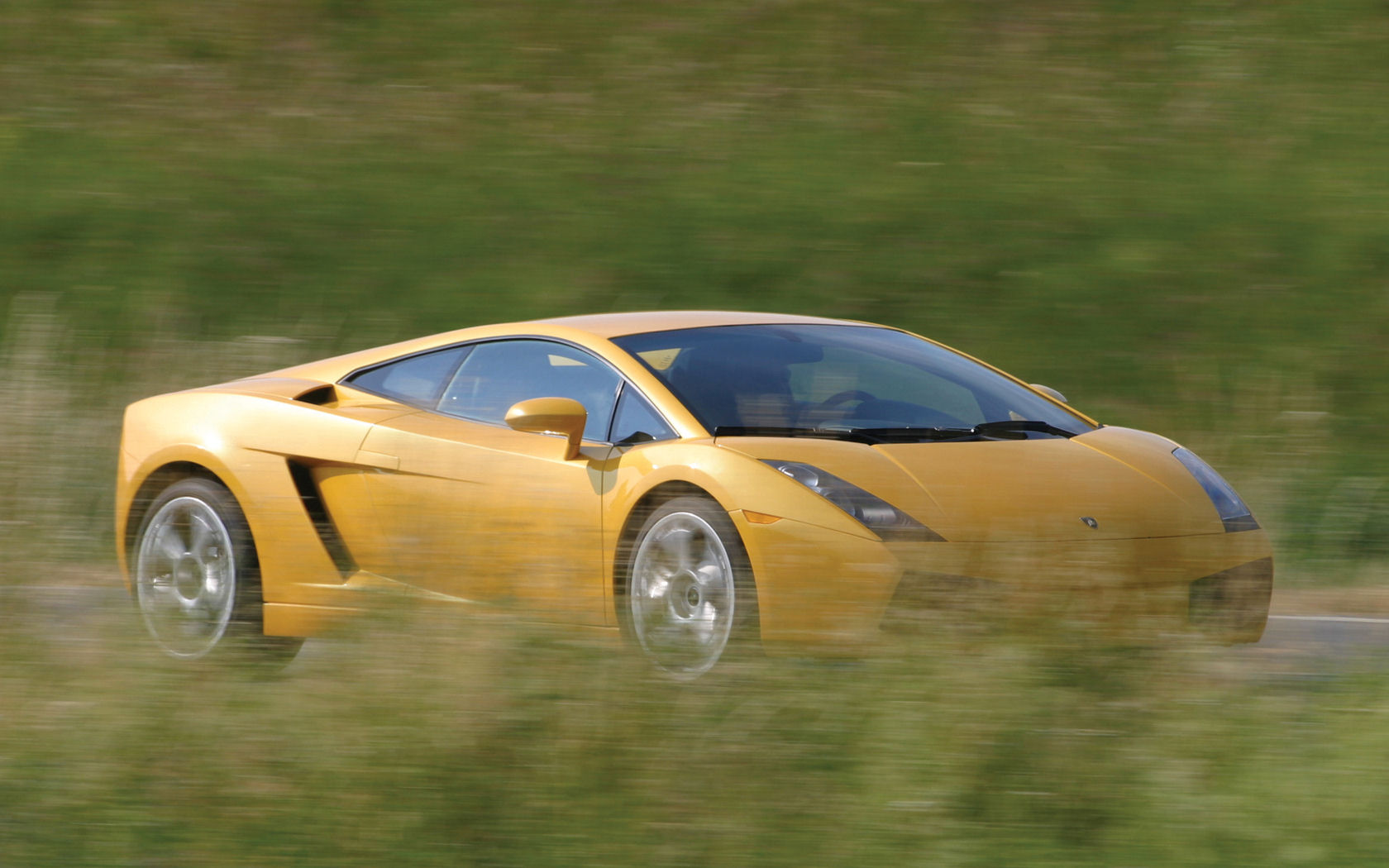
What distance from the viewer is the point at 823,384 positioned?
5145mm

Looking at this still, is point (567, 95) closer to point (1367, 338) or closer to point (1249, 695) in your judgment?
point (1367, 338)

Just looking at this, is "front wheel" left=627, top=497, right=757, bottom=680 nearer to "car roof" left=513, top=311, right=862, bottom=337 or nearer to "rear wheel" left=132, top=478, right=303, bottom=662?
"car roof" left=513, top=311, right=862, bottom=337

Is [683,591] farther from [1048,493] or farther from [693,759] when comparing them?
[1048,493]

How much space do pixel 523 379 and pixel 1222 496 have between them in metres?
2.35

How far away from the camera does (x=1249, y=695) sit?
3.55 metres

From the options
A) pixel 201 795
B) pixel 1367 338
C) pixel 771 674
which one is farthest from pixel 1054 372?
pixel 201 795

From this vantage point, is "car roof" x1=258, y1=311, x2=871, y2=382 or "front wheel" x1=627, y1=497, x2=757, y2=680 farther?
"car roof" x1=258, y1=311, x2=871, y2=382

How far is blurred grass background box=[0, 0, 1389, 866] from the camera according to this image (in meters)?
3.18

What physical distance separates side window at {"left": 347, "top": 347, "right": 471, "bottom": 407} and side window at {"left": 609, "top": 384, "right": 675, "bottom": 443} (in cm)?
79

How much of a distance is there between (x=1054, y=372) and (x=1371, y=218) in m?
2.73

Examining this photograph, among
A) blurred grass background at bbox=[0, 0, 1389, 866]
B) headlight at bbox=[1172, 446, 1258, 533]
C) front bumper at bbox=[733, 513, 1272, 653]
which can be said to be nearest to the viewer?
blurred grass background at bbox=[0, 0, 1389, 866]

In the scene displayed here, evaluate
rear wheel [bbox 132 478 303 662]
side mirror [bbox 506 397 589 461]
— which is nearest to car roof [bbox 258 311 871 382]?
side mirror [bbox 506 397 589 461]

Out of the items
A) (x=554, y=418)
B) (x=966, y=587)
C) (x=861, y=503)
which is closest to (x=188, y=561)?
(x=554, y=418)

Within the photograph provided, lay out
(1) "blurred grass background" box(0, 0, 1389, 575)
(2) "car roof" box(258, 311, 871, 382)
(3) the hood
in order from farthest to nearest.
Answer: (1) "blurred grass background" box(0, 0, 1389, 575)
(2) "car roof" box(258, 311, 871, 382)
(3) the hood
